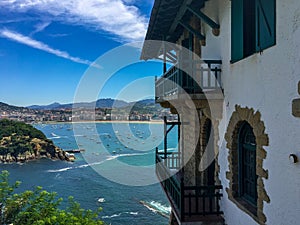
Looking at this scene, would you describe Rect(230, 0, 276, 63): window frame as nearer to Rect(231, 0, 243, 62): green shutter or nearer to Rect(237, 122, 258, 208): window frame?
Rect(231, 0, 243, 62): green shutter

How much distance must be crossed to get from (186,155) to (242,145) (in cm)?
447

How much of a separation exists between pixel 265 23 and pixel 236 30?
1.14 metres

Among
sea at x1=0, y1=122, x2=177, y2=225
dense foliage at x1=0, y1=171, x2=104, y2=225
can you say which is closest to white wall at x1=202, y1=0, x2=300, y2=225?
dense foliage at x1=0, y1=171, x2=104, y2=225

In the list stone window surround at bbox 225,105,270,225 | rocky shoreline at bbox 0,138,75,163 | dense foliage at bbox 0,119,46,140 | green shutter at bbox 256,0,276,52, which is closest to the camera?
green shutter at bbox 256,0,276,52

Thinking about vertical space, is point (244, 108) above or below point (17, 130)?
above

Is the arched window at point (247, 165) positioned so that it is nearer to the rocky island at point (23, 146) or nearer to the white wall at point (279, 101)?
the white wall at point (279, 101)

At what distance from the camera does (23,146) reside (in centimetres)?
7338

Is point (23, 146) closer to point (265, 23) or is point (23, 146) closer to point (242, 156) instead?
point (242, 156)

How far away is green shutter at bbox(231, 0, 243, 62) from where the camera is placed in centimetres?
530

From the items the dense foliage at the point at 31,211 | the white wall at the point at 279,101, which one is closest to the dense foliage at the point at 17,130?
the dense foliage at the point at 31,211

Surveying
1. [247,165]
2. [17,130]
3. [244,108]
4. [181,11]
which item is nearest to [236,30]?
[244,108]

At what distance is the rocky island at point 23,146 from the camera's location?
72.1 metres

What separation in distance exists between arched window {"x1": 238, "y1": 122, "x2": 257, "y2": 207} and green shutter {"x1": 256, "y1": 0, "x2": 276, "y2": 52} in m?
1.56

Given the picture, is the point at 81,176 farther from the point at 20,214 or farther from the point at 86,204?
the point at 20,214
